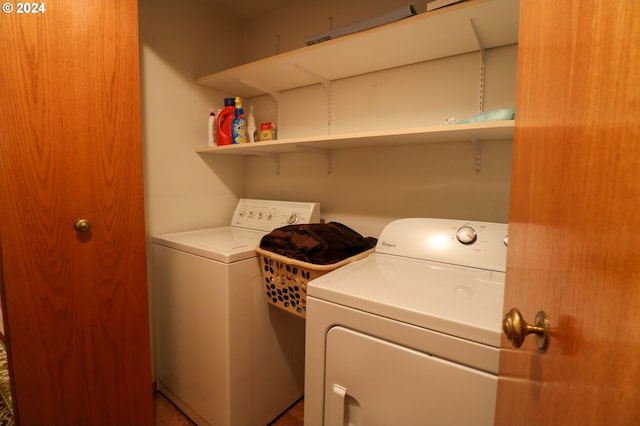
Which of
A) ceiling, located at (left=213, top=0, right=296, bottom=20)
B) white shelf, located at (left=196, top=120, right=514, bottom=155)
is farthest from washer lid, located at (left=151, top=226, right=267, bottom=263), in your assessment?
ceiling, located at (left=213, top=0, right=296, bottom=20)

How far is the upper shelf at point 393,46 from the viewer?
1188 millimetres

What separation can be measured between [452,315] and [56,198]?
4.84 feet

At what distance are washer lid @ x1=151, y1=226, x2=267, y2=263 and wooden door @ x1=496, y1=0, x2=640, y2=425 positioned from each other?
120cm

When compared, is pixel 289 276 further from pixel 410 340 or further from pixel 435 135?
pixel 435 135

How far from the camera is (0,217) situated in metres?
1.08

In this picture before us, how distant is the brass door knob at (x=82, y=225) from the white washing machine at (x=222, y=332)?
459 millimetres

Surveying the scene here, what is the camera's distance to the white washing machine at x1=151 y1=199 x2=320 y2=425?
4.82ft

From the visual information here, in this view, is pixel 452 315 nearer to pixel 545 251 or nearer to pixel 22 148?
pixel 545 251

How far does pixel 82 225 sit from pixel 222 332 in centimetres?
76

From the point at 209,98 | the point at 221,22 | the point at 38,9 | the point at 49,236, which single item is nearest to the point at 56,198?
the point at 49,236

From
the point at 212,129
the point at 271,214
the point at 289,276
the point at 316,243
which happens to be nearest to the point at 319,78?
the point at 212,129

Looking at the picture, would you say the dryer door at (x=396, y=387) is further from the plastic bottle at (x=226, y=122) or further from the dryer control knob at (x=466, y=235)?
the plastic bottle at (x=226, y=122)

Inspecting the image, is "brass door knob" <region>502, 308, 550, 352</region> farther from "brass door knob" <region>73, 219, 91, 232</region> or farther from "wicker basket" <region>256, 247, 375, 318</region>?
"brass door knob" <region>73, 219, 91, 232</region>

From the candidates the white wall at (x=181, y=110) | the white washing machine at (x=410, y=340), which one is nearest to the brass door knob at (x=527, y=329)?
the white washing machine at (x=410, y=340)
